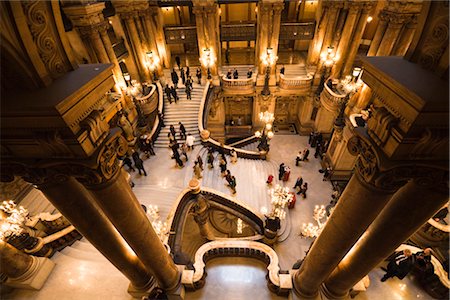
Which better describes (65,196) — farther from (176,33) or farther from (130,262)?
(176,33)

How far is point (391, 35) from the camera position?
10594mm

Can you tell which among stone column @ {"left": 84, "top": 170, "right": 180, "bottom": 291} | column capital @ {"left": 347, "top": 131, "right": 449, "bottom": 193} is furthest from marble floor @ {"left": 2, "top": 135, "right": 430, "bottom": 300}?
column capital @ {"left": 347, "top": 131, "right": 449, "bottom": 193}

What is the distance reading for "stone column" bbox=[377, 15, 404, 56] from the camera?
10.2m

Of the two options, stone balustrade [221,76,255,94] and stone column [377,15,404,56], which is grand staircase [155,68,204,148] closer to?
stone balustrade [221,76,255,94]

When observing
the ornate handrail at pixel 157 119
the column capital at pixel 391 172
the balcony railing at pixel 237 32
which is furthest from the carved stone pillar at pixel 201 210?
the balcony railing at pixel 237 32

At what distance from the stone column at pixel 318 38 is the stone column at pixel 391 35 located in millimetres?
4641

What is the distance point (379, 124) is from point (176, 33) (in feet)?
56.1

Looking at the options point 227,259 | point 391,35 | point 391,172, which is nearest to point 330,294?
point 227,259

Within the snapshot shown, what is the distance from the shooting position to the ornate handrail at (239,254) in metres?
6.71

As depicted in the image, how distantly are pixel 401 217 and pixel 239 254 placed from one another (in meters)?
5.76

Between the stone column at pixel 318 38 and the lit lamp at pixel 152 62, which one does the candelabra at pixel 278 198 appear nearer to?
the stone column at pixel 318 38

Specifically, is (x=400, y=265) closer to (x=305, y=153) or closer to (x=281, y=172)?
(x=281, y=172)

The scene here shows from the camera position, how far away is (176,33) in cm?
1681

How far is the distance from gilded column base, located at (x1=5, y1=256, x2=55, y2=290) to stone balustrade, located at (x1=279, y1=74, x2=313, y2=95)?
51.6ft
